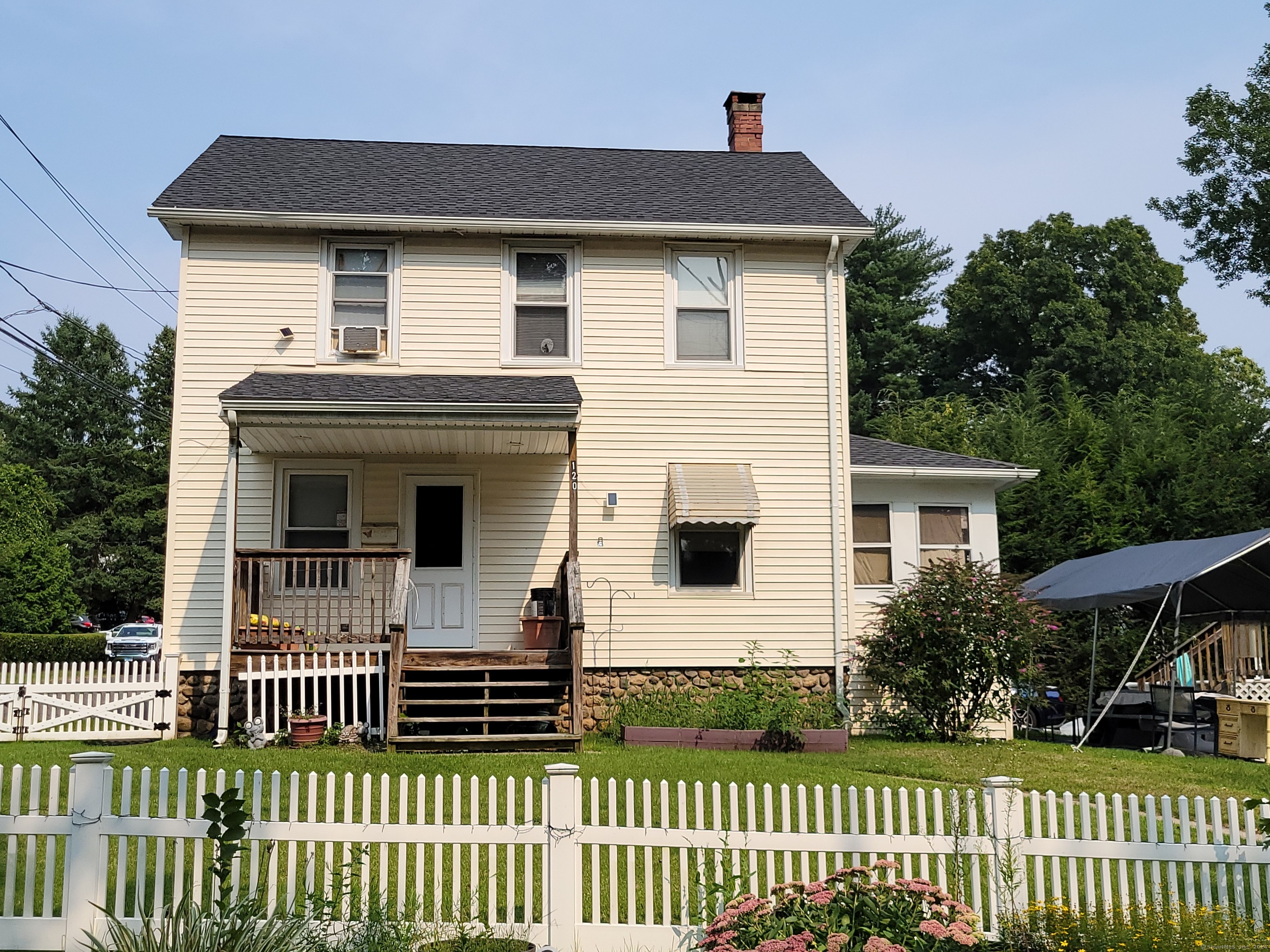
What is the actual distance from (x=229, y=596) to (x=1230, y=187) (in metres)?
23.0

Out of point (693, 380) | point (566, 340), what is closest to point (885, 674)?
point (693, 380)

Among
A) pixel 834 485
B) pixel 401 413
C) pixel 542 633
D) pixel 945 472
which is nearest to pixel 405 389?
pixel 401 413

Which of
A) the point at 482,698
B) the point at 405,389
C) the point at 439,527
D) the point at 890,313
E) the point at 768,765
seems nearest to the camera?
the point at 768,765

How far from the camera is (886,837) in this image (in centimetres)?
609

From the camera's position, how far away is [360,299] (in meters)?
14.5

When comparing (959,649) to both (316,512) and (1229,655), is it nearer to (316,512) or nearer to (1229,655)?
(1229,655)

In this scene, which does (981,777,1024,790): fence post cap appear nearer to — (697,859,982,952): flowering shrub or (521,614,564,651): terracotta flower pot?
(697,859,982,952): flowering shrub

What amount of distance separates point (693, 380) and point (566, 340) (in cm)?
170

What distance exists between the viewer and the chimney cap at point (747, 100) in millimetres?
18156

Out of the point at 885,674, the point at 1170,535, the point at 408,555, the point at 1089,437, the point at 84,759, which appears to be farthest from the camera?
the point at 1089,437

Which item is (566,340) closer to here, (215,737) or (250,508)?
(250,508)

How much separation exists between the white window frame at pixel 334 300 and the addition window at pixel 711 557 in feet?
14.0

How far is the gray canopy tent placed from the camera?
13.8 m

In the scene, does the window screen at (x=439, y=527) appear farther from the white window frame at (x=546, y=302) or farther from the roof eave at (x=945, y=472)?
the roof eave at (x=945, y=472)
